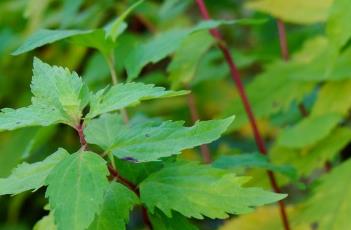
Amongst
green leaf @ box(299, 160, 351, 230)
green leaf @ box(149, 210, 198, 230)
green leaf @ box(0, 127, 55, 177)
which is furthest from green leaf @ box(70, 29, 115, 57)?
green leaf @ box(0, 127, 55, 177)

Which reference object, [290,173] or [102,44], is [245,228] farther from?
[102,44]

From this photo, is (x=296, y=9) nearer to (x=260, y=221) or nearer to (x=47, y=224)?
(x=260, y=221)

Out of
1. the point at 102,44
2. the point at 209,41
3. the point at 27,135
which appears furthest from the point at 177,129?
the point at 27,135

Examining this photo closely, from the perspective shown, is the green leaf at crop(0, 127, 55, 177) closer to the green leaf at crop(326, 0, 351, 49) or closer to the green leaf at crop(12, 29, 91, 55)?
the green leaf at crop(12, 29, 91, 55)

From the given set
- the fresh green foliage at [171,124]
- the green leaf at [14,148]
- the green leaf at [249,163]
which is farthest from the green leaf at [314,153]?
the green leaf at [14,148]

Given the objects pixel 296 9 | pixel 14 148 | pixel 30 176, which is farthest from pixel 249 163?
pixel 14 148

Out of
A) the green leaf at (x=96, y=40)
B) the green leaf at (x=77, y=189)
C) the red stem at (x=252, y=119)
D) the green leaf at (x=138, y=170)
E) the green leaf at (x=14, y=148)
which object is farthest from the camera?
the green leaf at (x=14, y=148)

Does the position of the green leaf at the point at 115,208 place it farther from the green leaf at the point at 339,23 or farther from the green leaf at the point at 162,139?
the green leaf at the point at 339,23
